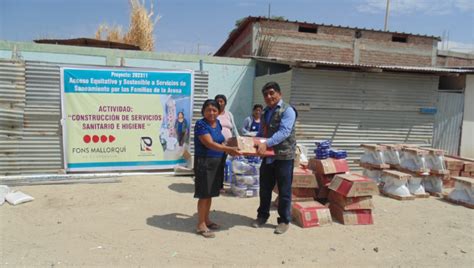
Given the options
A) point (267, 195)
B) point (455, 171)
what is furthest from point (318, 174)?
point (455, 171)

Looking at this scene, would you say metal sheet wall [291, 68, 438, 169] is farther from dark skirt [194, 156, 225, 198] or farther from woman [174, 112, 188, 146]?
dark skirt [194, 156, 225, 198]

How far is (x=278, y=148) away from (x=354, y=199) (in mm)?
1521

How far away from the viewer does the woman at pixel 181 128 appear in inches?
297

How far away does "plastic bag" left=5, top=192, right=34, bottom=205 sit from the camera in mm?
5312

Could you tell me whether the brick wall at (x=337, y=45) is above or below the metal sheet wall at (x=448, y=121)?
above

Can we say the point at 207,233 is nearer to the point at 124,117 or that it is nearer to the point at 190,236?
the point at 190,236

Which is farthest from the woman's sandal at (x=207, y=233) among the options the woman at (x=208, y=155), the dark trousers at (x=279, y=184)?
the dark trousers at (x=279, y=184)

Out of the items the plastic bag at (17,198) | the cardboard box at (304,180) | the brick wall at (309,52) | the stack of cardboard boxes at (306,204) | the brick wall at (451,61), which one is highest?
the brick wall at (451,61)

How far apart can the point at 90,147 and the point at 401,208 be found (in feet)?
19.8

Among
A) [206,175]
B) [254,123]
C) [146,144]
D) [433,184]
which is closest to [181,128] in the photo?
[146,144]

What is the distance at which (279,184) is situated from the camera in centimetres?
457

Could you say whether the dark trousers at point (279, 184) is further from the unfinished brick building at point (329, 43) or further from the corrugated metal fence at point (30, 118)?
the unfinished brick building at point (329, 43)

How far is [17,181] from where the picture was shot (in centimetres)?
633

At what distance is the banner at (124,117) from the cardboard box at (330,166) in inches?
125
